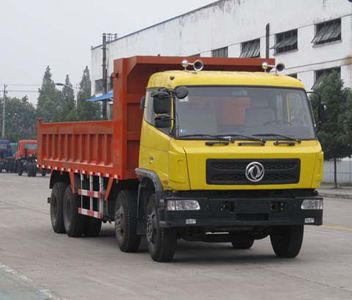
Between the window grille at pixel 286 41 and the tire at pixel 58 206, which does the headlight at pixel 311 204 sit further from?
the window grille at pixel 286 41

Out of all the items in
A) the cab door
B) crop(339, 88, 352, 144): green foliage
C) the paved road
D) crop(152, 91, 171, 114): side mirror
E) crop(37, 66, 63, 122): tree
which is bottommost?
the paved road

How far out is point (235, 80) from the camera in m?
12.4

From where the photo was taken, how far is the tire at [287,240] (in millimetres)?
12758

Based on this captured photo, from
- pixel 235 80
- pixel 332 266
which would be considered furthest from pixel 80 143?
pixel 332 266

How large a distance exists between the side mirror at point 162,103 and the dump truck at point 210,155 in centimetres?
1

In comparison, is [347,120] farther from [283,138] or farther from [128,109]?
[283,138]

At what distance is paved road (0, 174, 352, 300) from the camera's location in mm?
9649

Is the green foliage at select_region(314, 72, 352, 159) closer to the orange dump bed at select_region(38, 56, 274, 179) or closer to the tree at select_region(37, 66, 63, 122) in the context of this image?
the orange dump bed at select_region(38, 56, 274, 179)

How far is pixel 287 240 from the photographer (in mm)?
12898

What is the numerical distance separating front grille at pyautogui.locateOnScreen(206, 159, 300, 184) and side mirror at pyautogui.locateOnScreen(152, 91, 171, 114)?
3.47ft

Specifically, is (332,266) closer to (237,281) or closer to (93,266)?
(237,281)

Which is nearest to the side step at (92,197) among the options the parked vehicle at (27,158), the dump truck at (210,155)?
the dump truck at (210,155)

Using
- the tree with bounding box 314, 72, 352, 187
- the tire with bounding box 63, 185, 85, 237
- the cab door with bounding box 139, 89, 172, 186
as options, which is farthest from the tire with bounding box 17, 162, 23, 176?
the cab door with bounding box 139, 89, 172, 186

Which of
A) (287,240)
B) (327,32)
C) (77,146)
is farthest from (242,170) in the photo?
(327,32)
